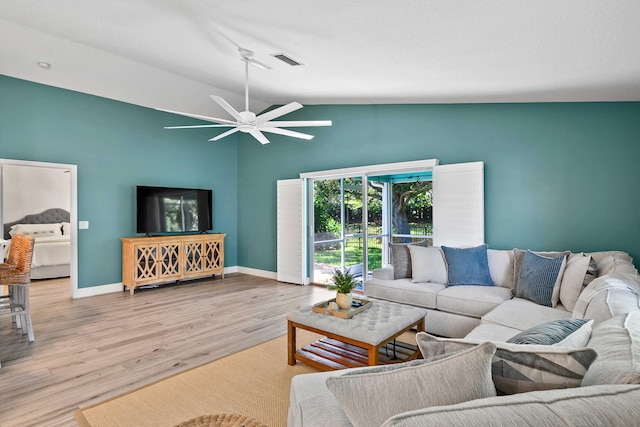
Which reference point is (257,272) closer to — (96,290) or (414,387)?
(96,290)

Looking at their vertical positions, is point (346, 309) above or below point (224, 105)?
below

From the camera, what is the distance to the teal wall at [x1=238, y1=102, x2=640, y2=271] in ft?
11.5

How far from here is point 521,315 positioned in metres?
2.62

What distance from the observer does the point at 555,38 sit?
2.22 m

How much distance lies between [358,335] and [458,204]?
8.73 feet

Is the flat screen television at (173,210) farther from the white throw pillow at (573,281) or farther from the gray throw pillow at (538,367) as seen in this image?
the gray throw pillow at (538,367)

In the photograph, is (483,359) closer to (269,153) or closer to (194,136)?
(269,153)

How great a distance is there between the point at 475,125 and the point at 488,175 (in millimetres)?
669

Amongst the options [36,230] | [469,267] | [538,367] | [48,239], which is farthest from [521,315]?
[36,230]

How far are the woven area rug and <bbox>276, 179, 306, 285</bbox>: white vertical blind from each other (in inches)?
122

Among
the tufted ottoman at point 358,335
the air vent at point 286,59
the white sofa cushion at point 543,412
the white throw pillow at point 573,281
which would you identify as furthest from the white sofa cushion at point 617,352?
the air vent at point 286,59

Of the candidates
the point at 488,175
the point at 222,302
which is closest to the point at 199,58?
the point at 222,302

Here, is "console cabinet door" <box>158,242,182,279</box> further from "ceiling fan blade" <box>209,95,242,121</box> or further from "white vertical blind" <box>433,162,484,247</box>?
"white vertical blind" <box>433,162,484,247</box>

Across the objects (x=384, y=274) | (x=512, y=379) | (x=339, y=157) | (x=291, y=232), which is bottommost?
(x=384, y=274)
